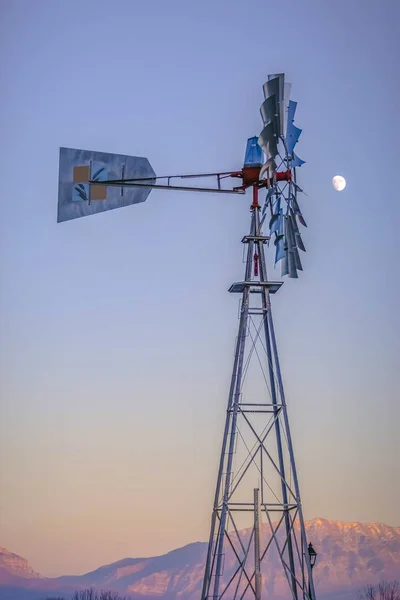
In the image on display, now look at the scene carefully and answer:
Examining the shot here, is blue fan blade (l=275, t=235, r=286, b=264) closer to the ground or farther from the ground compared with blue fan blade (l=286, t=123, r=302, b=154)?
closer to the ground

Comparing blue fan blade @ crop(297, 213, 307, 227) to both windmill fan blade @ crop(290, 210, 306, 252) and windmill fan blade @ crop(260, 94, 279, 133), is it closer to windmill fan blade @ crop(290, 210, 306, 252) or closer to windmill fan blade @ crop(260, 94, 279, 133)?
windmill fan blade @ crop(290, 210, 306, 252)

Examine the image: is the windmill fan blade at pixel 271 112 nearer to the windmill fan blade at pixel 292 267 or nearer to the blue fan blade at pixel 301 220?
the blue fan blade at pixel 301 220

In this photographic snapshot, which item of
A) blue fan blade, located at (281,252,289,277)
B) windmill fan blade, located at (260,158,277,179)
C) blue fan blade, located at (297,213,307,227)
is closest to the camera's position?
windmill fan blade, located at (260,158,277,179)

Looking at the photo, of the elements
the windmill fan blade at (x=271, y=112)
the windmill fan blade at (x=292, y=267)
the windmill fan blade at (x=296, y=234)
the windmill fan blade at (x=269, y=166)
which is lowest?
Answer: the windmill fan blade at (x=292, y=267)

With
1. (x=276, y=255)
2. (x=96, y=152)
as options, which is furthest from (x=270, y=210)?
(x=96, y=152)

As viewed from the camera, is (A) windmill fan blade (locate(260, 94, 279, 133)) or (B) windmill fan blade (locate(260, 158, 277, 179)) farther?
(B) windmill fan blade (locate(260, 158, 277, 179))

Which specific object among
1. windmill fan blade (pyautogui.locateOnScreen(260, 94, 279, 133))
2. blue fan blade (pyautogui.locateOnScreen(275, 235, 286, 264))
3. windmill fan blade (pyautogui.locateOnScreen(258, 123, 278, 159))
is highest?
windmill fan blade (pyautogui.locateOnScreen(260, 94, 279, 133))

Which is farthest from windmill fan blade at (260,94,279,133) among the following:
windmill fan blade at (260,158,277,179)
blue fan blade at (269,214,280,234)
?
blue fan blade at (269,214,280,234)

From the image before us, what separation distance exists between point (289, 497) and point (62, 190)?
32.6 feet

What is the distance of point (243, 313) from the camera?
25.1 metres

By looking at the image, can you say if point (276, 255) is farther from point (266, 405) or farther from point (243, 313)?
point (266, 405)

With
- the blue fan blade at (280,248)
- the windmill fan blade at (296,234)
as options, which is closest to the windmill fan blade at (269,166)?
the windmill fan blade at (296,234)

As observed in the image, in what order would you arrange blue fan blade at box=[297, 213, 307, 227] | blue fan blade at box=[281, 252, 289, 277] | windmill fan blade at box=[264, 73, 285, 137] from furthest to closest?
blue fan blade at box=[297, 213, 307, 227] → blue fan blade at box=[281, 252, 289, 277] → windmill fan blade at box=[264, 73, 285, 137]

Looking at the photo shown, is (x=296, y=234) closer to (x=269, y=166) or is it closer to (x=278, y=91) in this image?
(x=269, y=166)
